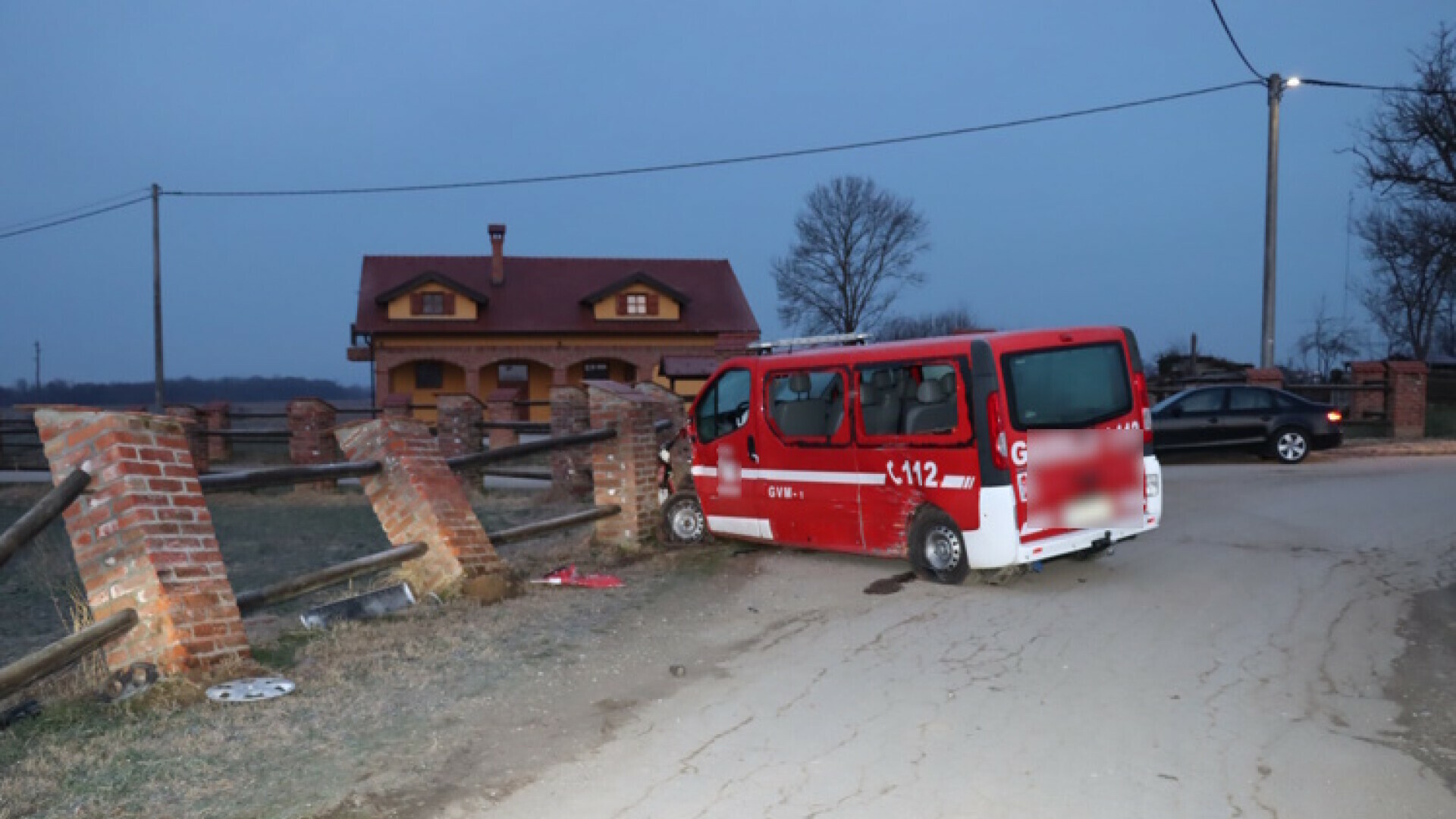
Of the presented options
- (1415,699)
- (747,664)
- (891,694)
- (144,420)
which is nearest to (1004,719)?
(891,694)

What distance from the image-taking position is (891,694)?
590 cm

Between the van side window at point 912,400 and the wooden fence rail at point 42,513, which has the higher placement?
the van side window at point 912,400

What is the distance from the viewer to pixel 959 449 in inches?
332

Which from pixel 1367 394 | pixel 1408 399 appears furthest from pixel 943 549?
pixel 1367 394

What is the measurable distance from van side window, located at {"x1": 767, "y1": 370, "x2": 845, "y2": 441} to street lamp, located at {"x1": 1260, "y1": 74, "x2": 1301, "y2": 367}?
16.4 m

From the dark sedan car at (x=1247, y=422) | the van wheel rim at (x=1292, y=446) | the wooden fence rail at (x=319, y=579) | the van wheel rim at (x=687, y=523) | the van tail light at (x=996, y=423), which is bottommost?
the van wheel rim at (x=687, y=523)

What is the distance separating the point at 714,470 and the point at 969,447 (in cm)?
312

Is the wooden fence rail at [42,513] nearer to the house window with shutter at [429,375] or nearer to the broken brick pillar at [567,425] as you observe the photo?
the broken brick pillar at [567,425]

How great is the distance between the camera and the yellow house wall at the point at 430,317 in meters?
42.9

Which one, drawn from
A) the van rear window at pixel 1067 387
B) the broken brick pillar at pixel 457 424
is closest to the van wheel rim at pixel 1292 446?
the van rear window at pixel 1067 387

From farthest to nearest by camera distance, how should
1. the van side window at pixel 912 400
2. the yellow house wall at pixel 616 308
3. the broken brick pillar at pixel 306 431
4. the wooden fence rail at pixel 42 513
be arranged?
the yellow house wall at pixel 616 308 < the broken brick pillar at pixel 306 431 < the van side window at pixel 912 400 < the wooden fence rail at pixel 42 513

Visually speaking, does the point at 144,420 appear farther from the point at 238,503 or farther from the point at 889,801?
the point at 238,503

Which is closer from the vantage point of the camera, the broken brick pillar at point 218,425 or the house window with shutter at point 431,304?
the broken brick pillar at point 218,425

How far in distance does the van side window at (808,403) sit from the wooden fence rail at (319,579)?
10.9 feet
